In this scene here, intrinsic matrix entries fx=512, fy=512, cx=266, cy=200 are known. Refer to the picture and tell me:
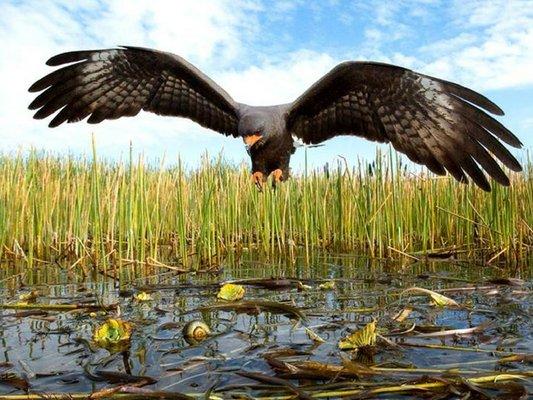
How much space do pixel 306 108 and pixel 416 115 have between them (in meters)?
1.54

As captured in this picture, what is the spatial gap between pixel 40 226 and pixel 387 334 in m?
5.47

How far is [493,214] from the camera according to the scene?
5848 millimetres

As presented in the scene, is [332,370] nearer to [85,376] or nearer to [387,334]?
[387,334]

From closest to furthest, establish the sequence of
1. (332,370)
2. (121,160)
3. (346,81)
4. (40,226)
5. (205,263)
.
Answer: (332,370) < (346,81) < (121,160) < (205,263) < (40,226)

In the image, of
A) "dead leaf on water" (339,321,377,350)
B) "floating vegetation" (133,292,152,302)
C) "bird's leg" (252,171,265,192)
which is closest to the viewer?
"dead leaf on water" (339,321,377,350)

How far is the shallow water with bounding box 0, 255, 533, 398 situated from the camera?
1.93 m

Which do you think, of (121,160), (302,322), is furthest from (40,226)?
(302,322)

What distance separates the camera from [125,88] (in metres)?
5.97

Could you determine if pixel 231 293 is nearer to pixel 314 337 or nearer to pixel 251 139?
pixel 314 337

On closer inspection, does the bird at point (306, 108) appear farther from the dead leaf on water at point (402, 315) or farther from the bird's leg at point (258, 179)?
the dead leaf on water at point (402, 315)

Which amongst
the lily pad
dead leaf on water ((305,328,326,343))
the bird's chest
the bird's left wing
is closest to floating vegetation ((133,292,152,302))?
the lily pad

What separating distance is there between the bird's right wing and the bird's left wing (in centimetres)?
121

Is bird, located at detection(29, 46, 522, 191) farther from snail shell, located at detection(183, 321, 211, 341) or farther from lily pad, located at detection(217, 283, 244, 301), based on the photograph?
snail shell, located at detection(183, 321, 211, 341)

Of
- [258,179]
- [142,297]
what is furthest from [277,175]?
[142,297]
